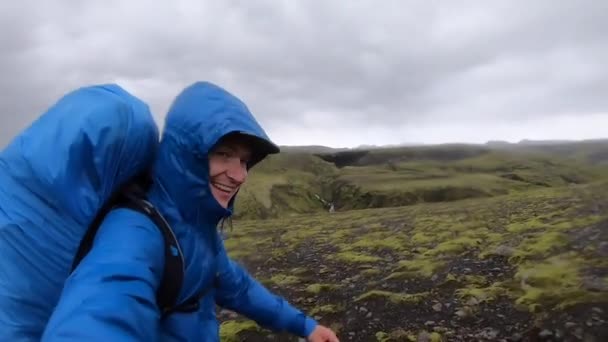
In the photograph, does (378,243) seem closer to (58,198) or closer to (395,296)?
(395,296)

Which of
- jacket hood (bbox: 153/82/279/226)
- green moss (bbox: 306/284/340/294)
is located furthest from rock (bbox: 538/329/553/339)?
jacket hood (bbox: 153/82/279/226)

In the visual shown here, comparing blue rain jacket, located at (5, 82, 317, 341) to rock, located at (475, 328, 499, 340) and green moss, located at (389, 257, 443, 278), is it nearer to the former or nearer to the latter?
rock, located at (475, 328, 499, 340)

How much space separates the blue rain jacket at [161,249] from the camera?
2.96 m

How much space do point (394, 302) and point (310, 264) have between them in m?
6.08

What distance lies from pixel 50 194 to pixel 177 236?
105 centimetres

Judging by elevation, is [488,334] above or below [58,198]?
below

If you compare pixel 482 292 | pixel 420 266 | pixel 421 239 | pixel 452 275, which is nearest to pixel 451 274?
pixel 452 275

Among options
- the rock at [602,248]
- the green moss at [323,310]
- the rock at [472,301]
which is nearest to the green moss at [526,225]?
the rock at [602,248]

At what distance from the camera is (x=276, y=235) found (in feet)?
88.3

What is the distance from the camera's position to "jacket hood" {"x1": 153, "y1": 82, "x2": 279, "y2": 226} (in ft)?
12.5

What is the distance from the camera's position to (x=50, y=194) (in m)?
3.36

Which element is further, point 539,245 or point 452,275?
point 539,245

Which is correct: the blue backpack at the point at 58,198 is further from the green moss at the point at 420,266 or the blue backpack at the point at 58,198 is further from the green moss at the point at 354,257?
the green moss at the point at 354,257

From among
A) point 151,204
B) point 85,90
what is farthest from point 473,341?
point 85,90
